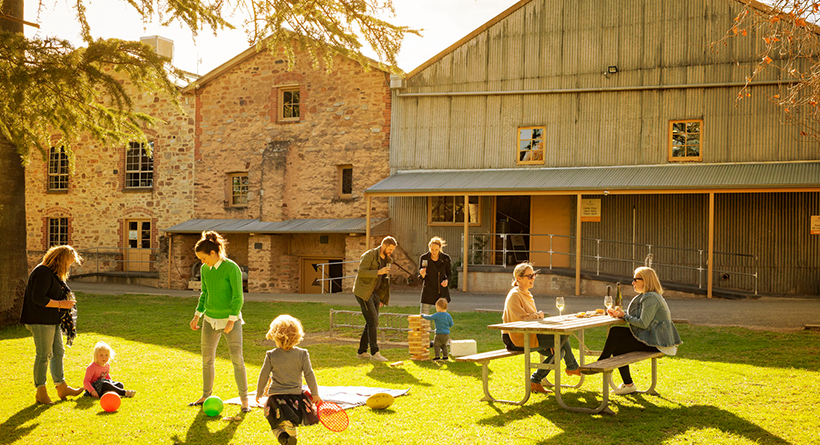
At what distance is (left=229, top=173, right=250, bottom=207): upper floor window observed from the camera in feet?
75.2

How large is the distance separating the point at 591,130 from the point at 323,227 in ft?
26.0

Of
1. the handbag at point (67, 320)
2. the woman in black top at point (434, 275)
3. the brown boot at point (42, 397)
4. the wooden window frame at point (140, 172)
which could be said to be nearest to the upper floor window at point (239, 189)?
the wooden window frame at point (140, 172)

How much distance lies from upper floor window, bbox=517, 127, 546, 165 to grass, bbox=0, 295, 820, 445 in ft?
29.0

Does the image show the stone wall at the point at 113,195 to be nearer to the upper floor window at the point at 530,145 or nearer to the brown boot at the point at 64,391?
the upper floor window at the point at 530,145

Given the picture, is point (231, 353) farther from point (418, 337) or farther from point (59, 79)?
point (59, 79)

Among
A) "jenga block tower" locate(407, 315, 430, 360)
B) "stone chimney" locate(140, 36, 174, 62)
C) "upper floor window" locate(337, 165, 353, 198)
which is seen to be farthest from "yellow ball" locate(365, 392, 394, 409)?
"stone chimney" locate(140, 36, 174, 62)

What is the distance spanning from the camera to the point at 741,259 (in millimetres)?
17109

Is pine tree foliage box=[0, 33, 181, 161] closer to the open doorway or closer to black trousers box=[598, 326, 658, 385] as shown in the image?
black trousers box=[598, 326, 658, 385]

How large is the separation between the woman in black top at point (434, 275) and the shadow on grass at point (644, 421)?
3.42 m

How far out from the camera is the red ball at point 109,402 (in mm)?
6094

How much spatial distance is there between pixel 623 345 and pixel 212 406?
152 inches

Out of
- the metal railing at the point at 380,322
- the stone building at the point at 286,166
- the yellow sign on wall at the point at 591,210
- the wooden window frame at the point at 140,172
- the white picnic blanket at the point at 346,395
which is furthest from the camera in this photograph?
the wooden window frame at the point at 140,172

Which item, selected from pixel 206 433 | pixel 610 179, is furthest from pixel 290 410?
pixel 610 179

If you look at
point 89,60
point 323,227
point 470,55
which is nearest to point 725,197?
point 470,55
